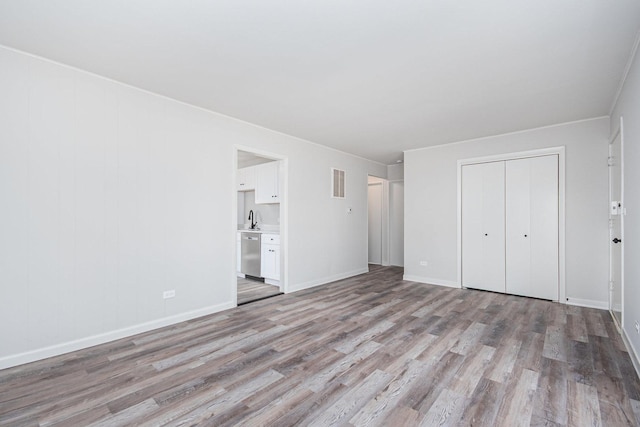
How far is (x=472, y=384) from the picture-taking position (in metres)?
2.22

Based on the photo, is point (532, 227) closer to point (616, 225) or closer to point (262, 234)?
point (616, 225)

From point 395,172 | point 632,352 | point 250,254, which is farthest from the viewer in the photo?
point 395,172

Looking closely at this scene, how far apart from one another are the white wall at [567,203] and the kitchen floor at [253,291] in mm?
2703

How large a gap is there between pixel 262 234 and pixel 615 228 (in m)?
5.08

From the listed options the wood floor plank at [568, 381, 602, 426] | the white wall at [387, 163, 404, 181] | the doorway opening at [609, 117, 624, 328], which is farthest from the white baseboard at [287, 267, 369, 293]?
the doorway opening at [609, 117, 624, 328]

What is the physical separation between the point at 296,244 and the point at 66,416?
3.48 meters

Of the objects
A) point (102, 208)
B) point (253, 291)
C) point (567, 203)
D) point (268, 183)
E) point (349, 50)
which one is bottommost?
point (253, 291)

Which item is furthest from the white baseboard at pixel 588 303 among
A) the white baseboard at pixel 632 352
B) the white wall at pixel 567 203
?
the white baseboard at pixel 632 352

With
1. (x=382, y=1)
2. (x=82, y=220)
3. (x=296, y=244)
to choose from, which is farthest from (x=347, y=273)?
(x=382, y=1)

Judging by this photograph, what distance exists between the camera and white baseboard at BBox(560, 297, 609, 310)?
13.0ft

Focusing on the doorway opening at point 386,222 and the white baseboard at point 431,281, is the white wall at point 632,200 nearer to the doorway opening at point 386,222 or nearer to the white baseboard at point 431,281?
the white baseboard at point 431,281

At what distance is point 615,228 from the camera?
3625 mm

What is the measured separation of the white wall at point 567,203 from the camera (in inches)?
159

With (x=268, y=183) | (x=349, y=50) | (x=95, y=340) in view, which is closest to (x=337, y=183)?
(x=268, y=183)
